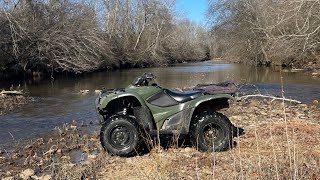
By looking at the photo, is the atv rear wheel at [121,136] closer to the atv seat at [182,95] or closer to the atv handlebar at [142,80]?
the atv handlebar at [142,80]

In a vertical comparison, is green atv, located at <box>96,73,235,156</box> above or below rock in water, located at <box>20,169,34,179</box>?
above

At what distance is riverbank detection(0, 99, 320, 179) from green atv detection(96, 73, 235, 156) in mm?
222

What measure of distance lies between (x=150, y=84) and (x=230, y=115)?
3645 millimetres

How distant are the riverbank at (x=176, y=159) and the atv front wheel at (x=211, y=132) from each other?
14 cm

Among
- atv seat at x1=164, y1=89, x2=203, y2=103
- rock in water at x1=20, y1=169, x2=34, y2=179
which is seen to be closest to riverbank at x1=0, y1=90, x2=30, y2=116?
rock in water at x1=20, y1=169, x2=34, y2=179

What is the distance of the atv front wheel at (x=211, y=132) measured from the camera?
5.75 meters

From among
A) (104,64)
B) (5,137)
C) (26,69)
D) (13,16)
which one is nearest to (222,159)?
(5,137)

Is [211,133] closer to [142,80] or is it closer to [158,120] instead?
[158,120]

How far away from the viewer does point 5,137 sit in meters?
8.38

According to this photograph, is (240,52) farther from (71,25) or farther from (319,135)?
(319,135)

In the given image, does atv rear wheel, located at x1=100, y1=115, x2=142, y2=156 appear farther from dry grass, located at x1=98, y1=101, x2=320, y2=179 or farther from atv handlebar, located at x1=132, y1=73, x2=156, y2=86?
atv handlebar, located at x1=132, y1=73, x2=156, y2=86

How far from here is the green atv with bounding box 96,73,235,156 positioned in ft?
18.9

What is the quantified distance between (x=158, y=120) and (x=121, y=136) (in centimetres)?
66

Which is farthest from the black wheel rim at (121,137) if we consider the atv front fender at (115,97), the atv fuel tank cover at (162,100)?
the atv fuel tank cover at (162,100)
